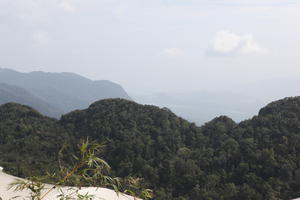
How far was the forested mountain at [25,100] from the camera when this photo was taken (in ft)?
481

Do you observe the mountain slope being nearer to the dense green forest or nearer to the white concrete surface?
the dense green forest

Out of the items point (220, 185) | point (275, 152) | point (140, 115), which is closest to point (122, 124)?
point (140, 115)

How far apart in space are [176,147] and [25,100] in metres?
145

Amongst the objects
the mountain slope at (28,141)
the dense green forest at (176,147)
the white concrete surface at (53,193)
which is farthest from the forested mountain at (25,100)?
the white concrete surface at (53,193)

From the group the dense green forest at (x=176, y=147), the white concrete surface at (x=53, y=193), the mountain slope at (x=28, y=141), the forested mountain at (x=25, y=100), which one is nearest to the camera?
the white concrete surface at (x=53, y=193)

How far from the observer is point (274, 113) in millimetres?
27203

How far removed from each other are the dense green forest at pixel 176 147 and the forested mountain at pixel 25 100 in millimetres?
117384

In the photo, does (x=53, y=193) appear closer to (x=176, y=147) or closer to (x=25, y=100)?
(x=176, y=147)

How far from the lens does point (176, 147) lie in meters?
26.3

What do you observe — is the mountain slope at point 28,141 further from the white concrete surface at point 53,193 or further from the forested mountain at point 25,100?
the forested mountain at point 25,100

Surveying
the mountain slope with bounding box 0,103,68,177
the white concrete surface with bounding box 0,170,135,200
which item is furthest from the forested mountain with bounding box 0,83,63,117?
the white concrete surface with bounding box 0,170,135,200

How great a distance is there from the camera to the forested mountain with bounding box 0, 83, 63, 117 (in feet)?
481

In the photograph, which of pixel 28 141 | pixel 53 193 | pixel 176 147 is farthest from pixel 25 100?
pixel 53 193

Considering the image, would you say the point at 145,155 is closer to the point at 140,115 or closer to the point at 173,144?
the point at 173,144
